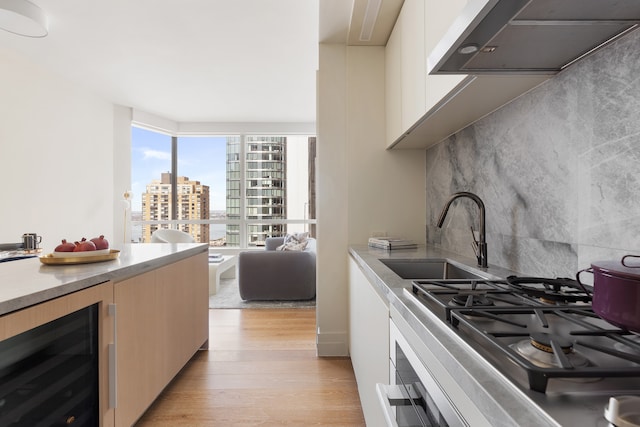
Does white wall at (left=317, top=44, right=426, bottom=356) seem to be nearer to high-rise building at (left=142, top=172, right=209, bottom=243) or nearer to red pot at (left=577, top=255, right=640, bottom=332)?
red pot at (left=577, top=255, right=640, bottom=332)

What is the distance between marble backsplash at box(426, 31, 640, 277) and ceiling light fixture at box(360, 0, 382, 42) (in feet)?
3.16

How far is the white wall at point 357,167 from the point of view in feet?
8.26

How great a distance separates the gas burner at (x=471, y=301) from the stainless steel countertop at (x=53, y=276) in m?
1.22

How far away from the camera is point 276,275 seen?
4055 mm

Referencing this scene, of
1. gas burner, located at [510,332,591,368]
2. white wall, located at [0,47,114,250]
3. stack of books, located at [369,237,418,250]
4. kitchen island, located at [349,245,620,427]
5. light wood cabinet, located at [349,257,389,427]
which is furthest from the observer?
white wall, located at [0,47,114,250]

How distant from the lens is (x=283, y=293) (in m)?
4.08

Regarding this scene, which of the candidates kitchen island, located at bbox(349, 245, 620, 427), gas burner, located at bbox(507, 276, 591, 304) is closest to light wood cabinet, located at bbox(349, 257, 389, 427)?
kitchen island, located at bbox(349, 245, 620, 427)

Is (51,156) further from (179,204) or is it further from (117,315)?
(117,315)

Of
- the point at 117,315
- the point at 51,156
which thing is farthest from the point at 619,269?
the point at 51,156

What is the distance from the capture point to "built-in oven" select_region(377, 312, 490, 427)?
1.72 feet

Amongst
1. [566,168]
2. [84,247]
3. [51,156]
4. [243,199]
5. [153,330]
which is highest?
[51,156]

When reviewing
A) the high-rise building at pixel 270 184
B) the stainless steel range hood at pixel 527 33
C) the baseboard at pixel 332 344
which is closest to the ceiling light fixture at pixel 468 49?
the stainless steel range hood at pixel 527 33

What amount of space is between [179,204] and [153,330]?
5.08 meters

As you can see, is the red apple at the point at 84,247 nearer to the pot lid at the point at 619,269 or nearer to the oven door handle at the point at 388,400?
the oven door handle at the point at 388,400
